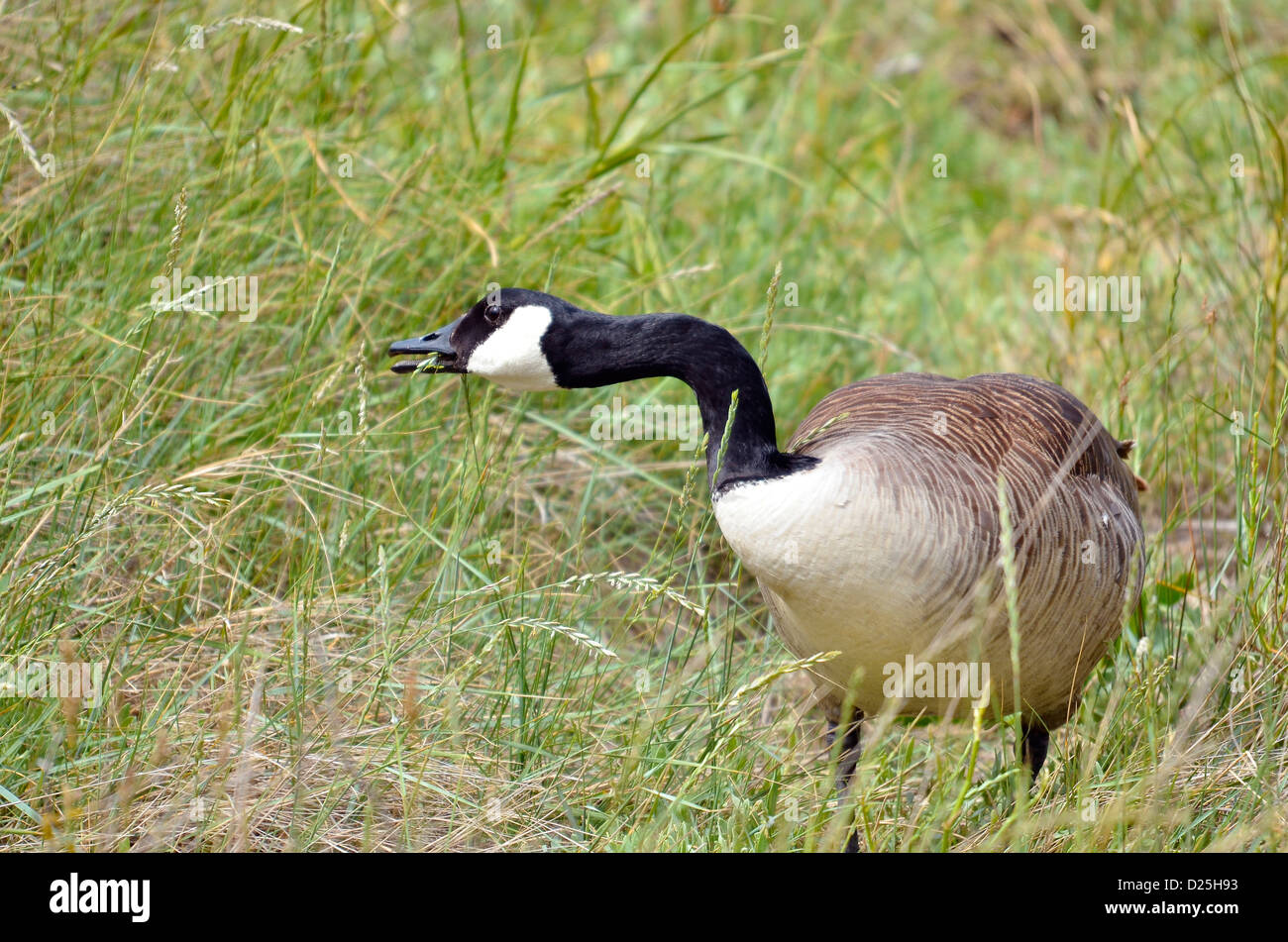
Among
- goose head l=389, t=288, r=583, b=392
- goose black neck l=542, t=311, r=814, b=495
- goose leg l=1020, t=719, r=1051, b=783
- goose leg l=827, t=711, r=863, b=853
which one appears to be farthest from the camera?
goose leg l=1020, t=719, r=1051, b=783

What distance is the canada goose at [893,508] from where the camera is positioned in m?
2.74

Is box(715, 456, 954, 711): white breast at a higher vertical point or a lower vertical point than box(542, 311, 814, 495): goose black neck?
lower

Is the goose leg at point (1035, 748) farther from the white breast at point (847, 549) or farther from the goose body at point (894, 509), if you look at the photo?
the white breast at point (847, 549)

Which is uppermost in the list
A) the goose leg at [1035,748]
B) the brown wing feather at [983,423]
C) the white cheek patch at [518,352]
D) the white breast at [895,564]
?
the white cheek patch at [518,352]

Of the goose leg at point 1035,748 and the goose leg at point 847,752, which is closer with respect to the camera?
the goose leg at point 847,752

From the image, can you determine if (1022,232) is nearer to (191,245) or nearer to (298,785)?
(191,245)

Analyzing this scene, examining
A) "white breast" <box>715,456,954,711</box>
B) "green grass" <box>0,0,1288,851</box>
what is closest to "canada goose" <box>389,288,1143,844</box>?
"white breast" <box>715,456,954,711</box>

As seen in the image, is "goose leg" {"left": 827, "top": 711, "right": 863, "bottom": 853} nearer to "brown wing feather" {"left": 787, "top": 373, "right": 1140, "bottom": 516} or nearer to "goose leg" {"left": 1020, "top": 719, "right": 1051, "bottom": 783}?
"goose leg" {"left": 1020, "top": 719, "right": 1051, "bottom": 783}

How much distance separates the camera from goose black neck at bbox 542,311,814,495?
286cm

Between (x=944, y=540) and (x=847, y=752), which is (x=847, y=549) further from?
(x=847, y=752)

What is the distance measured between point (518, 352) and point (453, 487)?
2.43ft

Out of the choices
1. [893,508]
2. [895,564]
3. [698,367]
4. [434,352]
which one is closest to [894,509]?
[893,508]

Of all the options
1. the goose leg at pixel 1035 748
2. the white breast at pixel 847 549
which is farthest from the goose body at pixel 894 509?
the goose leg at pixel 1035 748

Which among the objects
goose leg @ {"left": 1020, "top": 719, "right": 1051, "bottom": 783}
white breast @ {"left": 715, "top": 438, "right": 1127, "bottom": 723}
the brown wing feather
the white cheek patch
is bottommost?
goose leg @ {"left": 1020, "top": 719, "right": 1051, "bottom": 783}
